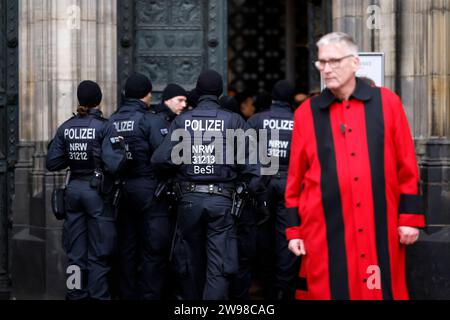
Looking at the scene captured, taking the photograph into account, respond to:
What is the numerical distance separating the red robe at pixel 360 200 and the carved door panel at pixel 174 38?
5.28m

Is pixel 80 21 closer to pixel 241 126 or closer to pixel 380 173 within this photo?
pixel 241 126

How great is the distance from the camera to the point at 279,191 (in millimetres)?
10398

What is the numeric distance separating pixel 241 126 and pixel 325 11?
3.17 meters

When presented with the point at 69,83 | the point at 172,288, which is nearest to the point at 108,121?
the point at 69,83

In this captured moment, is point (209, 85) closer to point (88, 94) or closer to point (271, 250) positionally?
point (88, 94)

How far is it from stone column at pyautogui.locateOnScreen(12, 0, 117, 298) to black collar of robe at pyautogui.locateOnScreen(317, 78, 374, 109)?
4.65 metres

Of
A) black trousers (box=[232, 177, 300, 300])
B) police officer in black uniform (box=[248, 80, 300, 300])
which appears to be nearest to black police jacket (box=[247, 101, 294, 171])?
police officer in black uniform (box=[248, 80, 300, 300])

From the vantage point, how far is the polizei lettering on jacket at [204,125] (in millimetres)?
8922

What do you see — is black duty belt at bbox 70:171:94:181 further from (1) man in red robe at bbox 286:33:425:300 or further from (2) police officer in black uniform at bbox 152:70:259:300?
(1) man in red robe at bbox 286:33:425:300

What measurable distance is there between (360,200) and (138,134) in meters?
3.80

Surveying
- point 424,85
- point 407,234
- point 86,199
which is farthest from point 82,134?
point 407,234

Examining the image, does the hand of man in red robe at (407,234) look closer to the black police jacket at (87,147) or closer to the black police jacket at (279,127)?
the black police jacket at (87,147)
